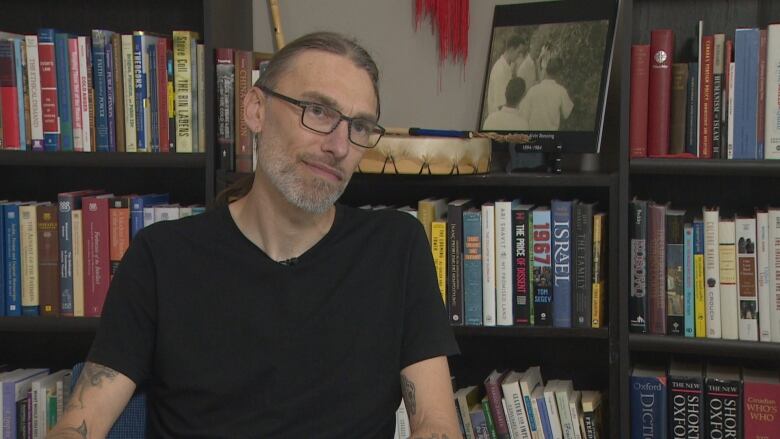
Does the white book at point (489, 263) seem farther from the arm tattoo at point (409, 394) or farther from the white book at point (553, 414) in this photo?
the arm tattoo at point (409, 394)

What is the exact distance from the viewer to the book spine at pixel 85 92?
220 centimetres

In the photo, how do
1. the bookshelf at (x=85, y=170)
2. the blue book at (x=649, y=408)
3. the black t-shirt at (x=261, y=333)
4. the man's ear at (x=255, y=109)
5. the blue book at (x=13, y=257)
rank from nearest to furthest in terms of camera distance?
1. the black t-shirt at (x=261, y=333)
2. the man's ear at (x=255, y=109)
3. the blue book at (x=649, y=408)
4. the blue book at (x=13, y=257)
5. the bookshelf at (x=85, y=170)

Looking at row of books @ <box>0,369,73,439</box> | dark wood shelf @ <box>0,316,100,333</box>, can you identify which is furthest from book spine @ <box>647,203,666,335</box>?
row of books @ <box>0,369,73,439</box>

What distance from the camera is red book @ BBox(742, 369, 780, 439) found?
2.01 metres

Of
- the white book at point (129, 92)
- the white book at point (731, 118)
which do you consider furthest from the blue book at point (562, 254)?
the white book at point (129, 92)

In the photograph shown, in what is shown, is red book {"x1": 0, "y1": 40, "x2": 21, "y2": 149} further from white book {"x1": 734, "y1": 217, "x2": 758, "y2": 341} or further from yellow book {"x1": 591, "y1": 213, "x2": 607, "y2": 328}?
white book {"x1": 734, "y1": 217, "x2": 758, "y2": 341}

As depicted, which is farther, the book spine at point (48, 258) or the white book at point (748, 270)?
the book spine at point (48, 258)

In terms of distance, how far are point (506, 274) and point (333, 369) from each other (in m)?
0.69

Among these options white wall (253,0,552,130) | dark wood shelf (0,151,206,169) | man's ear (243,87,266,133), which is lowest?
dark wood shelf (0,151,206,169)

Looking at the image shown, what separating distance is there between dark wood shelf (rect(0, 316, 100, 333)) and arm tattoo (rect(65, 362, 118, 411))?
2.57 feet

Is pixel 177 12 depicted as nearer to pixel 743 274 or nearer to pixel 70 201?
pixel 70 201

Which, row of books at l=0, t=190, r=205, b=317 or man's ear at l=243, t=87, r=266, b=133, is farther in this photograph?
row of books at l=0, t=190, r=205, b=317

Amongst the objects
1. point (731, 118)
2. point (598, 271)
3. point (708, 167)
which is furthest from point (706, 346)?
point (731, 118)

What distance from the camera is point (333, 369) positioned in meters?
1.53
